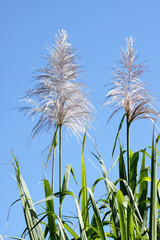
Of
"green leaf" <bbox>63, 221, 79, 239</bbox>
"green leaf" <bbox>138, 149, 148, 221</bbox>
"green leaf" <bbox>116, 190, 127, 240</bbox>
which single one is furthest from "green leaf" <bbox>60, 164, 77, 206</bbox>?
"green leaf" <bbox>138, 149, 148, 221</bbox>

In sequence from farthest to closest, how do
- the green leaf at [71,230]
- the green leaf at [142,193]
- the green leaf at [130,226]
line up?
1. the green leaf at [142,193]
2. the green leaf at [71,230]
3. the green leaf at [130,226]

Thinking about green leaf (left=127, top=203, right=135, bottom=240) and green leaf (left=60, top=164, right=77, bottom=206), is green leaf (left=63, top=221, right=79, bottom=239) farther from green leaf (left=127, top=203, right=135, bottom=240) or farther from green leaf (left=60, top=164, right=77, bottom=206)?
green leaf (left=127, top=203, right=135, bottom=240)

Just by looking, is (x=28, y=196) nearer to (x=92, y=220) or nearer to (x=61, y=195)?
(x=61, y=195)

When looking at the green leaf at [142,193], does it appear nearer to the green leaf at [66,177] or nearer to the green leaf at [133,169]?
the green leaf at [133,169]

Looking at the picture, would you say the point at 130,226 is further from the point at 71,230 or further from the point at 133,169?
the point at 133,169

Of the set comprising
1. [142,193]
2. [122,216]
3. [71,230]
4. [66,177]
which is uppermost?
[66,177]

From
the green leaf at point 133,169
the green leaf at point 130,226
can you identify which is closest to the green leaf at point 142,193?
the green leaf at point 133,169

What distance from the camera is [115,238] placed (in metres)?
2.66

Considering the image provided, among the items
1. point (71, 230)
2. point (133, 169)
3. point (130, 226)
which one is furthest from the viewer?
point (133, 169)

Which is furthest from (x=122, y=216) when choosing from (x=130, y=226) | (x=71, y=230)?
(x=71, y=230)

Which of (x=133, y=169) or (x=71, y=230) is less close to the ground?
(x=133, y=169)

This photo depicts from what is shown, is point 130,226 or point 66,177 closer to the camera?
point 130,226

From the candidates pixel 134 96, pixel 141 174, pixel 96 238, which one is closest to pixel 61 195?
pixel 96 238

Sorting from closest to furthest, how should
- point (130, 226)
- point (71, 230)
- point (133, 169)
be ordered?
point (130, 226)
point (71, 230)
point (133, 169)
